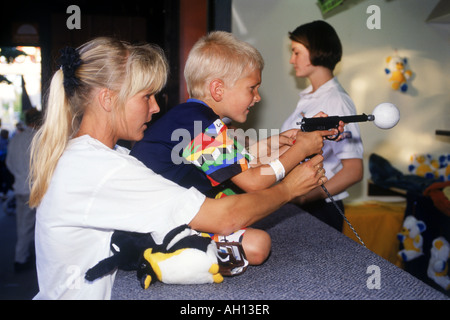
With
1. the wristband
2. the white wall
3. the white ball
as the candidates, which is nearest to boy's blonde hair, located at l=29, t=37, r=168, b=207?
the wristband

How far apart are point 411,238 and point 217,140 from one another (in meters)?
1.98

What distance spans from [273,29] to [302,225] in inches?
55.5

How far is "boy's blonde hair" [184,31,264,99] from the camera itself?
1.08 m

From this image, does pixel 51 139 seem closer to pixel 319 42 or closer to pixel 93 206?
pixel 93 206

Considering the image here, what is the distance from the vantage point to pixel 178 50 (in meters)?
2.51

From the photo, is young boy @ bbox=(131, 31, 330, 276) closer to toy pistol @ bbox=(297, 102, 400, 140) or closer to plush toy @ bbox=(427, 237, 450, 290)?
toy pistol @ bbox=(297, 102, 400, 140)

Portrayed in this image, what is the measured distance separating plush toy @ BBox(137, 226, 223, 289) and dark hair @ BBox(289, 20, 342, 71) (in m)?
1.01

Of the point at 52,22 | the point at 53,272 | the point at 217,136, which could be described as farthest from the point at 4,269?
the point at 217,136

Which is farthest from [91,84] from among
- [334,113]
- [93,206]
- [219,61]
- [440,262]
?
[440,262]

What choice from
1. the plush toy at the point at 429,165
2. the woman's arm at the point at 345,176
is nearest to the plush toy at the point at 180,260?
the woman's arm at the point at 345,176

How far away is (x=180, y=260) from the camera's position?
764 millimetres

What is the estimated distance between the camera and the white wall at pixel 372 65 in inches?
87.5

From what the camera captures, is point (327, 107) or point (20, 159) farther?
point (20, 159)

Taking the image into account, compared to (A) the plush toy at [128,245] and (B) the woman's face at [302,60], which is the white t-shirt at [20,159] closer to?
(B) the woman's face at [302,60]
